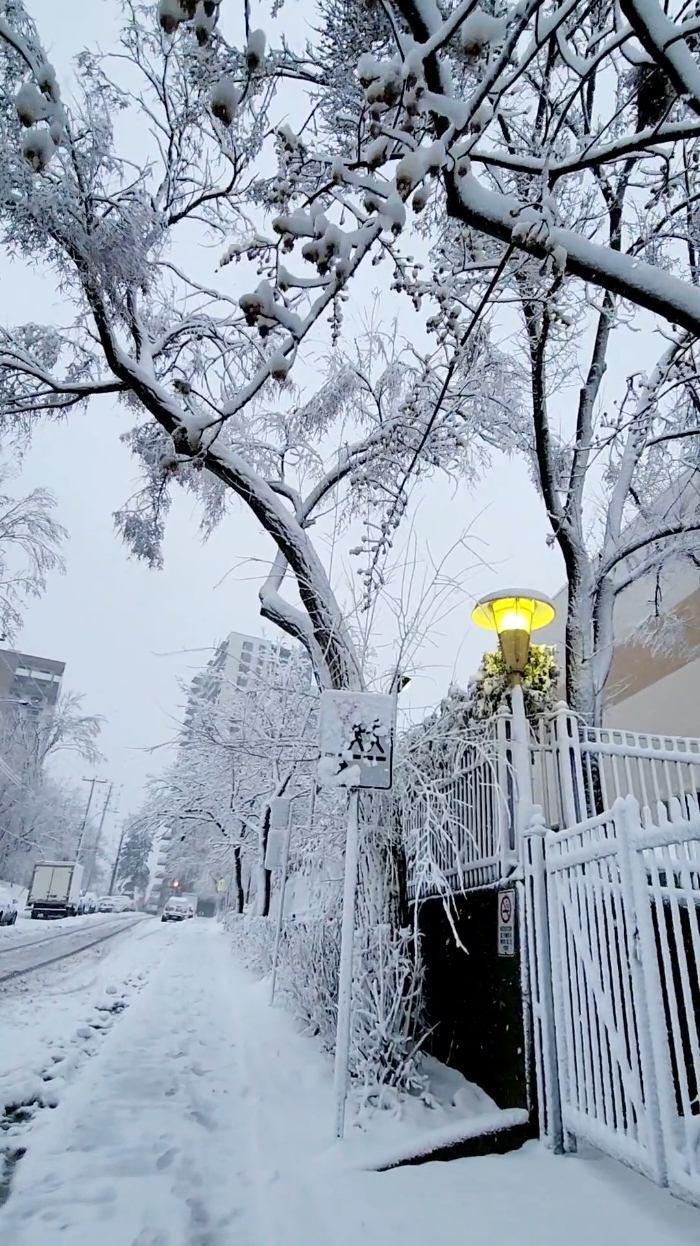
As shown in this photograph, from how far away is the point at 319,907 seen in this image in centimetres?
667

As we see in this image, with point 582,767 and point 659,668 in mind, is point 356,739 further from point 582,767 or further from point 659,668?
point 659,668

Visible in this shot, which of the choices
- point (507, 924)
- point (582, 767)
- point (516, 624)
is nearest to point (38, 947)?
point (582, 767)

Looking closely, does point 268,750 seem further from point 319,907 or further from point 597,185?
point 597,185

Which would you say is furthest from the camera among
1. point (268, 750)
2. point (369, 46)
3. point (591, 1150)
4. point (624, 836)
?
point (268, 750)

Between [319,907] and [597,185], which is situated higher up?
[597,185]

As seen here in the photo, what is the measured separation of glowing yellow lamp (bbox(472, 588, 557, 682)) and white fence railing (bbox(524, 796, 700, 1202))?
5.65 ft

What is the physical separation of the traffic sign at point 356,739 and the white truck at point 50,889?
29.6m

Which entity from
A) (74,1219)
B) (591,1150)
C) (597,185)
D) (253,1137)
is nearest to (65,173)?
(597,185)

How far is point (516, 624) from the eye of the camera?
5.59 meters

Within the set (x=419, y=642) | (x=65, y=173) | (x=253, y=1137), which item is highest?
(x=65, y=173)

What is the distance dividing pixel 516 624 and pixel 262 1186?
410cm

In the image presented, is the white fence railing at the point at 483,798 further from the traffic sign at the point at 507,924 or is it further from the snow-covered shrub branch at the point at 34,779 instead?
the snow-covered shrub branch at the point at 34,779

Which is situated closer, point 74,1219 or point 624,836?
point 74,1219

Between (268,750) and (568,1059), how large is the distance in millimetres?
3878
